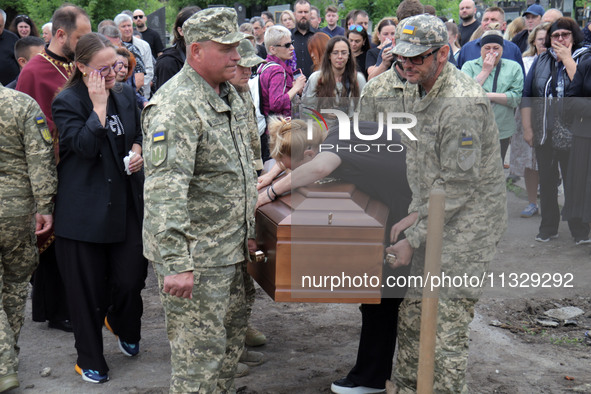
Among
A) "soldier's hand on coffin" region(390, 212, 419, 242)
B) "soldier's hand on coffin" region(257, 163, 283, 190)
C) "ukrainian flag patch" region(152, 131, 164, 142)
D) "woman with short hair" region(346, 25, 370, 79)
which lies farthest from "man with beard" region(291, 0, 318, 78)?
"ukrainian flag patch" region(152, 131, 164, 142)

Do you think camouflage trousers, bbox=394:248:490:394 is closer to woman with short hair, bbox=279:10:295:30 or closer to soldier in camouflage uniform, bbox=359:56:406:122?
soldier in camouflage uniform, bbox=359:56:406:122

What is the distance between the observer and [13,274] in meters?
4.47

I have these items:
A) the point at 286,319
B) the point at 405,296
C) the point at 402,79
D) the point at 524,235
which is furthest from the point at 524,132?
the point at 405,296

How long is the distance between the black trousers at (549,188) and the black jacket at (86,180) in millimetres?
4552

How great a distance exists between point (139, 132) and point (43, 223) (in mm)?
801

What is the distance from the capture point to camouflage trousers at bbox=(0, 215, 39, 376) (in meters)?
4.18

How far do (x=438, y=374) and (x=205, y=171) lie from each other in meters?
1.46

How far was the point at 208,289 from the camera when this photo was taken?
3.37m

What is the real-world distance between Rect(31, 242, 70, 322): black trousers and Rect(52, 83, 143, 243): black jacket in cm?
93

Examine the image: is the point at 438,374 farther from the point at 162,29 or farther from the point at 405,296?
the point at 162,29

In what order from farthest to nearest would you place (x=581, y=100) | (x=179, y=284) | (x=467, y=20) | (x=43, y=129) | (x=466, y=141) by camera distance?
(x=467, y=20)
(x=581, y=100)
(x=43, y=129)
(x=466, y=141)
(x=179, y=284)

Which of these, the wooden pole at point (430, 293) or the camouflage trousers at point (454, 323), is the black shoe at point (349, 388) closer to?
the camouflage trousers at point (454, 323)

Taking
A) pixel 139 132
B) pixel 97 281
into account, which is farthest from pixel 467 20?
pixel 97 281

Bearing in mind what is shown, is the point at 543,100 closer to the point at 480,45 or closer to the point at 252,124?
the point at 480,45
